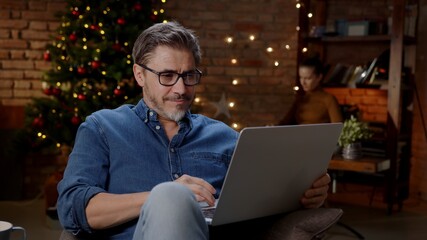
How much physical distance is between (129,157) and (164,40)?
367 millimetres

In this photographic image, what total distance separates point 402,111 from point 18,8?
9.98 ft

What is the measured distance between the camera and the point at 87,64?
3938mm

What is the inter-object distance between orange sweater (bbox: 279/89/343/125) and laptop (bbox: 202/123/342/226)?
2.52 meters

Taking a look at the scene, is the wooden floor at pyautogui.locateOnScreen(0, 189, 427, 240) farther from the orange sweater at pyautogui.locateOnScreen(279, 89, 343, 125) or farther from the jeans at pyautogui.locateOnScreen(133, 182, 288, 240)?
the jeans at pyautogui.locateOnScreen(133, 182, 288, 240)

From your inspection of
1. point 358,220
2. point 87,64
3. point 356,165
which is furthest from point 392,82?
point 87,64

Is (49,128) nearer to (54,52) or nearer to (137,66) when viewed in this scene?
(54,52)

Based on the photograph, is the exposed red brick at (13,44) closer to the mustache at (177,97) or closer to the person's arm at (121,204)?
the mustache at (177,97)

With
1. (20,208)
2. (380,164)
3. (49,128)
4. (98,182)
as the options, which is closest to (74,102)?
(49,128)

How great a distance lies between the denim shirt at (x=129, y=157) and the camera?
1.62 metres

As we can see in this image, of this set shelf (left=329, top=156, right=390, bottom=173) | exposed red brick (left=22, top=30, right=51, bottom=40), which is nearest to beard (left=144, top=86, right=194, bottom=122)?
shelf (left=329, top=156, right=390, bottom=173)

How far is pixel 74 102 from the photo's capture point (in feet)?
13.0

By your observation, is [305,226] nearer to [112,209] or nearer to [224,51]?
[112,209]

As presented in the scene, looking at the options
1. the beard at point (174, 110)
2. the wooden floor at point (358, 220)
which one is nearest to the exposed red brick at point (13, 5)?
the wooden floor at point (358, 220)

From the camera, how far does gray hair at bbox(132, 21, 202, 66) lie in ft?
5.95
